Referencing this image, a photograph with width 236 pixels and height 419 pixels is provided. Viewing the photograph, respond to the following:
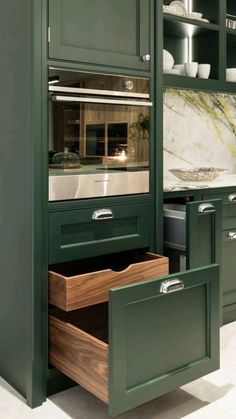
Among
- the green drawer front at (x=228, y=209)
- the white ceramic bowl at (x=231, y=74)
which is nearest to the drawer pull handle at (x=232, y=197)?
the green drawer front at (x=228, y=209)

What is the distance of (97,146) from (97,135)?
50 millimetres

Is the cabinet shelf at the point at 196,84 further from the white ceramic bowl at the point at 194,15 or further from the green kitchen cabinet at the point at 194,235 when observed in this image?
the green kitchen cabinet at the point at 194,235

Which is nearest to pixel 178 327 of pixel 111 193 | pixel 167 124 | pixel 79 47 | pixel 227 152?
pixel 111 193

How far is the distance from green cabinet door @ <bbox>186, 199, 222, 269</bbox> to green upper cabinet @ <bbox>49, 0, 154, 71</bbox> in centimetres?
73

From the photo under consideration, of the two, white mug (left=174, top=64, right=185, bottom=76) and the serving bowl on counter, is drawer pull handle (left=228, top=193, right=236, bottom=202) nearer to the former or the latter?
the serving bowl on counter

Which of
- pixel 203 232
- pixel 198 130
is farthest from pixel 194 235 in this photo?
pixel 198 130

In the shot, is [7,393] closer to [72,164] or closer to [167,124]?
[72,164]

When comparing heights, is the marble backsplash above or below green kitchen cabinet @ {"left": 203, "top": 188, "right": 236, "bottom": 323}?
above

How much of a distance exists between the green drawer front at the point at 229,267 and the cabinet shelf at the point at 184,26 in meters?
1.27

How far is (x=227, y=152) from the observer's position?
3.90 metres

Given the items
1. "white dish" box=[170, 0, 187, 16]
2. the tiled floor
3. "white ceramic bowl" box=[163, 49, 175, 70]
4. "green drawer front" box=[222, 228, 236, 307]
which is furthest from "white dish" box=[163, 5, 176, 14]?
the tiled floor

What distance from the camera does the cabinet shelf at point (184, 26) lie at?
9.84ft

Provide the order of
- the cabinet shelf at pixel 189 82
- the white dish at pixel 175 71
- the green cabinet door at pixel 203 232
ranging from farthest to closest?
the white dish at pixel 175 71 < the cabinet shelf at pixel 189 82 < the green cabinet door at pixel 203 232

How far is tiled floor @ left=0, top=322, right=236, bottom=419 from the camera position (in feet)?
6.89
